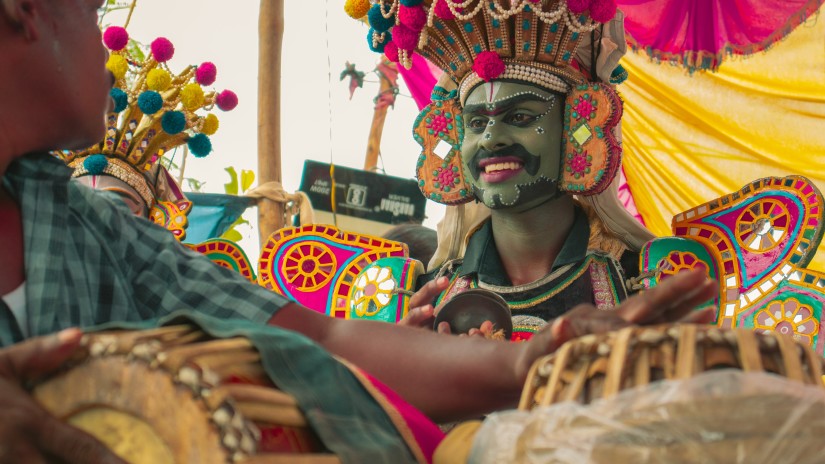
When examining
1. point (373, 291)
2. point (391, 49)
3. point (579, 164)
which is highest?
point (391, 49)

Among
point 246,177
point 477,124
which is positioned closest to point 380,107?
point 246,177

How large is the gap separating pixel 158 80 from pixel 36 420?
303 centimetres

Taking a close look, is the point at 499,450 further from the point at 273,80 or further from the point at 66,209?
the point at 273,80

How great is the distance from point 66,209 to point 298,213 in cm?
287

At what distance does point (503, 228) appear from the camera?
3.20m

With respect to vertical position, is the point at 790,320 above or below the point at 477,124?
below

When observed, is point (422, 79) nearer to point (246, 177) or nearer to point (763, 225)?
point (763, 225)

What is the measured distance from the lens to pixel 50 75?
138 cm

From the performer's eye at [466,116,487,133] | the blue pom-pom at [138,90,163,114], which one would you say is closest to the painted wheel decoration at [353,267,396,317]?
the performer's eye at [466,116,487,133]

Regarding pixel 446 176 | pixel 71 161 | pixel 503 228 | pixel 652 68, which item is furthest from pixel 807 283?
pixel 71 161

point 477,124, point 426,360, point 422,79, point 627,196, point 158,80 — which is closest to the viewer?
point 426,360

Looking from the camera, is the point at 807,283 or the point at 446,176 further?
the point at 446,176

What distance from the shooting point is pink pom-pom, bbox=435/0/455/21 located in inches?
125

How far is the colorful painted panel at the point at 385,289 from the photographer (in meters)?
3.23
